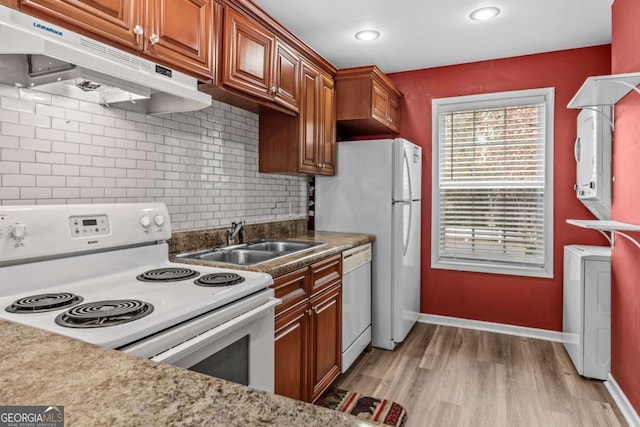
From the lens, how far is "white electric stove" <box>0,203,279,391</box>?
108 cm

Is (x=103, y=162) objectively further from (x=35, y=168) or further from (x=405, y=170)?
(x=405, y=170)

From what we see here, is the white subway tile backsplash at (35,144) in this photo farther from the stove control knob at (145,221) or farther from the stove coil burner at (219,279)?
the stove coil burner at (219,279)

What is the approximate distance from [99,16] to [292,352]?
5.43ft

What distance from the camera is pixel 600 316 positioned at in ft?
8.52

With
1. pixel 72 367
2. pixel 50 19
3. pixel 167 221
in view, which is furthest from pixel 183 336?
pixel 50 19

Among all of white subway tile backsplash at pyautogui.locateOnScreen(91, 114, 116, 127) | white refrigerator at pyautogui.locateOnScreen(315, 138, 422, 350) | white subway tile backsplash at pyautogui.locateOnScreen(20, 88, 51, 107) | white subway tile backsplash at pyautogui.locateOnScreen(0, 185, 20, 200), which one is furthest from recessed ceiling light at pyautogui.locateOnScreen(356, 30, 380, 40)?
white subway tile backsplash at pyautogui.locateOnScreen(0, 185, 20, 200)

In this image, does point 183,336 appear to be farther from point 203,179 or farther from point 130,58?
point 203,179

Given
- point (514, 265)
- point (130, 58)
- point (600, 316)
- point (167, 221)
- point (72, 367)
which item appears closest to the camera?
point (72, 367)

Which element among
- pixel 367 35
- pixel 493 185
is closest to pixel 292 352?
pixel 367 35

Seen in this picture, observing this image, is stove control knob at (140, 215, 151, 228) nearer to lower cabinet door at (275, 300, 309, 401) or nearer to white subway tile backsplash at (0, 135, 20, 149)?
white subway tile backsplash at (0, 135, 20, 149)

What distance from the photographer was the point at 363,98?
10.6 feet

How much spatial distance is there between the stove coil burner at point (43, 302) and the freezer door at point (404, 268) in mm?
2339

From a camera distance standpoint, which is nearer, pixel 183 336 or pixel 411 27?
pixel 183 336

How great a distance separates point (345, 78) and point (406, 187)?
1039 mm
